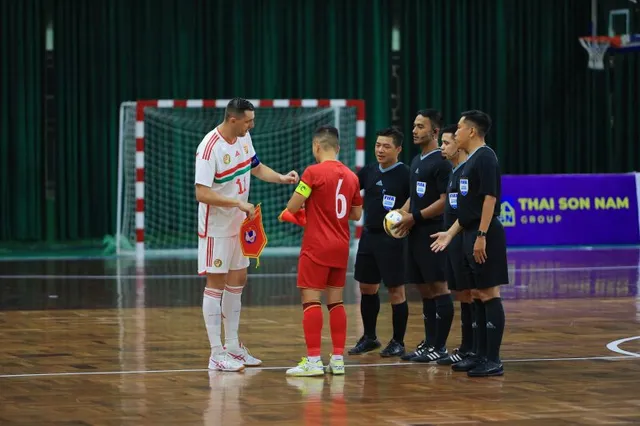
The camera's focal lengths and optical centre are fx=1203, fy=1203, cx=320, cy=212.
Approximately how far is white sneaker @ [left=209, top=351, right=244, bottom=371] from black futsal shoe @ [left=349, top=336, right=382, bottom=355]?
1.16 metres

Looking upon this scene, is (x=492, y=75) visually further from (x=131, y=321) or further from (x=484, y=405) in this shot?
(x=484, y=405)

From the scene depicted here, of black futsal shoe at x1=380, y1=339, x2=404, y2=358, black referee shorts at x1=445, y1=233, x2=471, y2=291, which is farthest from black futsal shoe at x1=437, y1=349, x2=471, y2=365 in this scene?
black referee shorts at x1=445, y1=233, x2=471, y2=291

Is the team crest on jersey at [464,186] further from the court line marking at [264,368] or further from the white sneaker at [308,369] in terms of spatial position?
the white sneaker at [308,369]

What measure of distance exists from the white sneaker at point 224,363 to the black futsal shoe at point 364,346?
3.80 feet

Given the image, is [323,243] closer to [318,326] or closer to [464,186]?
[318,326]

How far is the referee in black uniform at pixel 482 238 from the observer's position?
8.12 m

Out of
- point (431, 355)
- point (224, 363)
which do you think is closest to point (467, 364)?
point (431, 355)

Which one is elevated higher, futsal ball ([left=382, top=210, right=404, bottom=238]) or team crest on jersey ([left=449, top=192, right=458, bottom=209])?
team crest on jersey ([left=449, top=192, right=458, bottom=209])

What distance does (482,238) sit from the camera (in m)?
8.09

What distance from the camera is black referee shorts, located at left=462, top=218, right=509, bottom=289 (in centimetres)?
818

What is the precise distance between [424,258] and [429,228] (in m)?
0.24

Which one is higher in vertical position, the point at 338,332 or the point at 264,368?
the point at 338,332

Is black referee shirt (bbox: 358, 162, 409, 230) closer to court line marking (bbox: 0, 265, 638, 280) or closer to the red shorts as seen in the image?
the red shorts

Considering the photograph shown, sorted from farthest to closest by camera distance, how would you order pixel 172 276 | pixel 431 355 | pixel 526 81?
pixel 526 81
pixel 172 276
pixel 431 355
